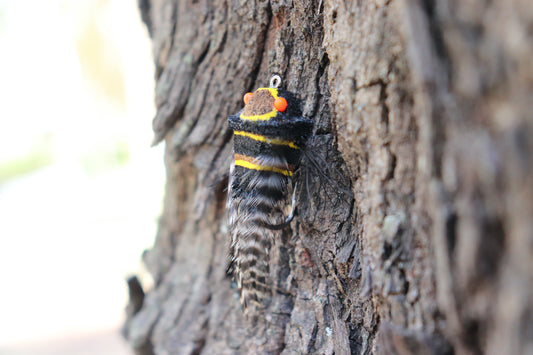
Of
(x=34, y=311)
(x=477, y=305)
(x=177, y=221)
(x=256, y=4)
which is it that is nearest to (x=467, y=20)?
(x=477, y=305)

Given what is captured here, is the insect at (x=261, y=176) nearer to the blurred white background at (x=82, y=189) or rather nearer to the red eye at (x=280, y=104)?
the red eye at (x=280, y=104)

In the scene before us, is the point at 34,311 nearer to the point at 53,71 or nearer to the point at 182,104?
the point at 182,104

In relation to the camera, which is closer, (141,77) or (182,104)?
(182,104)

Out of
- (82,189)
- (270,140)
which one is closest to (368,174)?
(270,140)

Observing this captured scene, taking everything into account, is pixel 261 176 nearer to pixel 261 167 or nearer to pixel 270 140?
pixel 261 167

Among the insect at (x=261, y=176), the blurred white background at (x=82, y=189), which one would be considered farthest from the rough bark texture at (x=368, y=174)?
the blurred white background at (x=82, y=189)

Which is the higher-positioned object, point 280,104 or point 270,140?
point 280,104

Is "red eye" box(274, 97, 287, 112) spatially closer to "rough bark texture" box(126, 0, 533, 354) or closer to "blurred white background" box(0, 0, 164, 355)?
"rough bark texture" box(126, 0, 533, 354)
